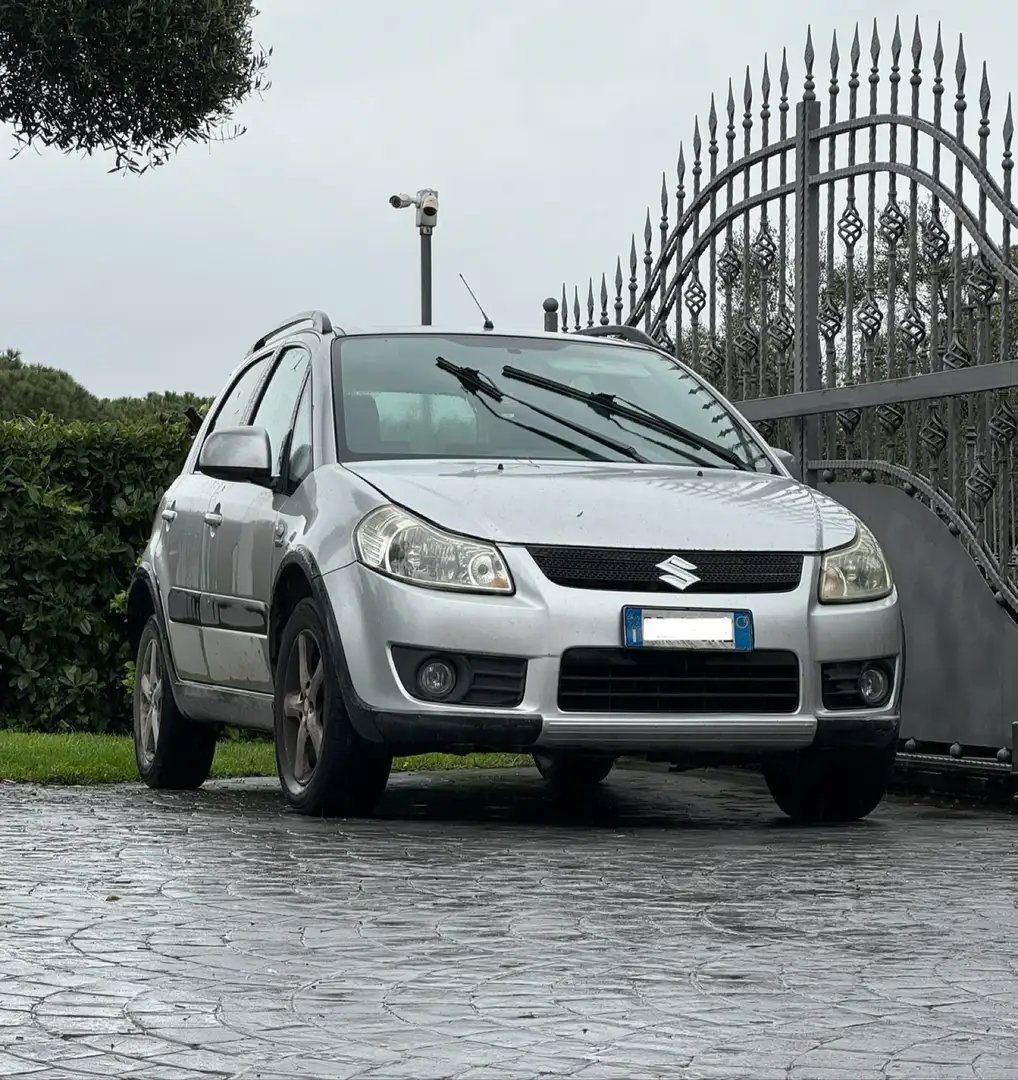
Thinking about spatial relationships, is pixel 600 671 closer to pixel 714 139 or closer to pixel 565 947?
pixel 565 947

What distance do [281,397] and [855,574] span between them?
2684 millimetres

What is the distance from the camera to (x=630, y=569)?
8117 millimetres

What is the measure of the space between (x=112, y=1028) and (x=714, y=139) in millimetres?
8585

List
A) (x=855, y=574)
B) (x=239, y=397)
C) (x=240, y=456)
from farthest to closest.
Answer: (x=239, y=397)
(x=240, y=456)
(x=855, y=574)

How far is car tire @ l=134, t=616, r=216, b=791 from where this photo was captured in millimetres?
10586

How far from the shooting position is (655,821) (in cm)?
912

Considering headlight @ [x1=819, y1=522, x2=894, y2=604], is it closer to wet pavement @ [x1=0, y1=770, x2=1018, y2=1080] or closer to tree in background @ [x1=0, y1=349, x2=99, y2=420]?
wet pavement @ [x1=0, y1=770, x2=1018, y2=1080]

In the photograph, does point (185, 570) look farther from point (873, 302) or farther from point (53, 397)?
point (53, 397)

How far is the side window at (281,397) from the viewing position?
9.70 metres

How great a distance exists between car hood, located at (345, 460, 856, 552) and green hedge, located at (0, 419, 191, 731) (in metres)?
6.83

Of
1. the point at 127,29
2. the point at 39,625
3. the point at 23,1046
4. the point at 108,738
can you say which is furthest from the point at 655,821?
the point at 127,29

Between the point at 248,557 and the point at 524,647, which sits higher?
the point at 248,557

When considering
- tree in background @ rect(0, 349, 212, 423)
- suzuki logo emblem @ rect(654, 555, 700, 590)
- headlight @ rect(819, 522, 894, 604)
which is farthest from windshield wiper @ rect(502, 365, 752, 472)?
tree in background @ rect(0, 349, 212, 423)

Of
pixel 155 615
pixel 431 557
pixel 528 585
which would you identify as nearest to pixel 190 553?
pixel 155 615
